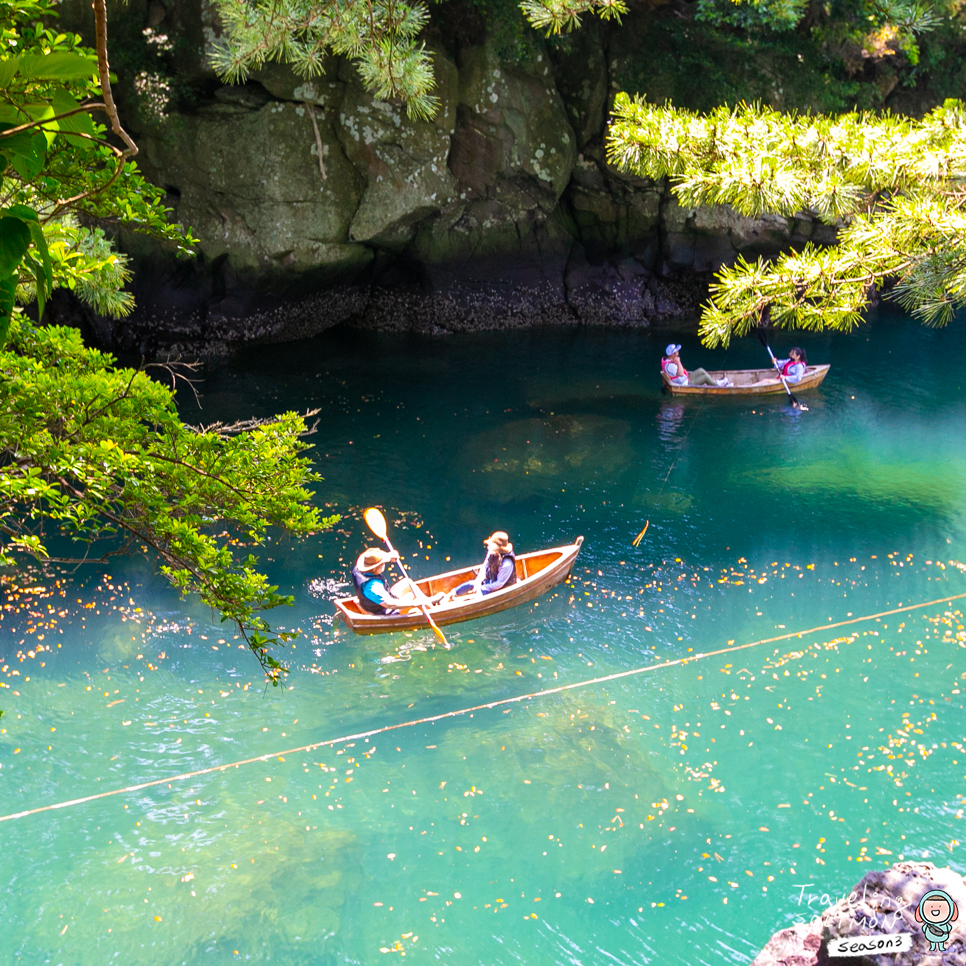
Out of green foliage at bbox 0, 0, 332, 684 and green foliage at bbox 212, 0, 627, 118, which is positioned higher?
green foliage at bbox 212, 0, 627, 118

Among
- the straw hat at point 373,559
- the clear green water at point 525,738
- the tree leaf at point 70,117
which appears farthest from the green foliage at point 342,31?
the tree leaf at point 70,117

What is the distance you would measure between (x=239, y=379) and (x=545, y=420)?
6.03 meters

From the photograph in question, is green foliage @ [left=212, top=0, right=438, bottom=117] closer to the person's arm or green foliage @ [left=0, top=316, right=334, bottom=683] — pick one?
the person's arm

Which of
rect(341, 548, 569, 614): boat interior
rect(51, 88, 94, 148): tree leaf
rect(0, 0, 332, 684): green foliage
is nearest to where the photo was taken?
rect(51, 88, 94, 148): tree leaf

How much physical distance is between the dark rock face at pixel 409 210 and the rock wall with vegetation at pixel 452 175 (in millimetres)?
36

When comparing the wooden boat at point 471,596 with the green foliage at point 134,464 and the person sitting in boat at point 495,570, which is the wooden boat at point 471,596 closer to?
the person sitting in boat at point 495,570

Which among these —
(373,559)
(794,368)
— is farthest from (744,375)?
(373,559)

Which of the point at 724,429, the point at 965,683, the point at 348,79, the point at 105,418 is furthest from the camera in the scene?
the point at 348,79

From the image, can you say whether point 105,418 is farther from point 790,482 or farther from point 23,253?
point 790,482

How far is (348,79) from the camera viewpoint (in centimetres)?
1559

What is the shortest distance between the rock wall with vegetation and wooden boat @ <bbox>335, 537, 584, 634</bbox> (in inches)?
Answer: 371

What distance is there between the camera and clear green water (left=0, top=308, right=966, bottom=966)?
5.88 meters

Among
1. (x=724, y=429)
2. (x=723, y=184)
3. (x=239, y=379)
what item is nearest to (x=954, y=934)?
(x=723, y=184)

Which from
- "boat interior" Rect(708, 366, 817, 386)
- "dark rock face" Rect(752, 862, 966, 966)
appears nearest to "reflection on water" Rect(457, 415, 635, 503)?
"boat interior" Rect(708, 366, 817, 386)
